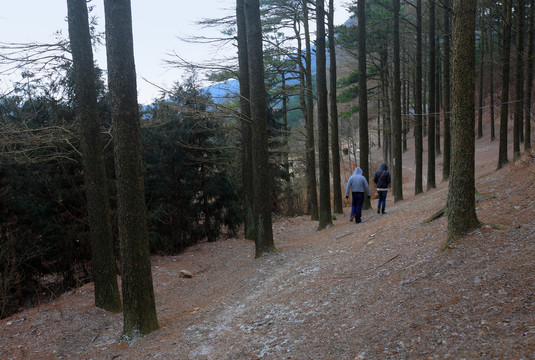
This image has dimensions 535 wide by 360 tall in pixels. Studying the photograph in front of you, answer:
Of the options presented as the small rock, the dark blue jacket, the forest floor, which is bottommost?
the small rock

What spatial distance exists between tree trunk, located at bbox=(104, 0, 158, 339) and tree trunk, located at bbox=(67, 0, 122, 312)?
6.00 feet

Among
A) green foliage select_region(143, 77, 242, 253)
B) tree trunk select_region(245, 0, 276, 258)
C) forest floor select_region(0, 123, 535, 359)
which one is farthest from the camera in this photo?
green foliage select_region(143, 77, 242, 253)

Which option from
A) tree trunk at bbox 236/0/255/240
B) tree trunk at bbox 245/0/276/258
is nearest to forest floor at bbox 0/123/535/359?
tree trunk at bbox 245/0/276/258

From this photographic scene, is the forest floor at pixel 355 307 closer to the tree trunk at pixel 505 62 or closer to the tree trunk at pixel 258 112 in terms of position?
the tree trunk at pixel 258 112

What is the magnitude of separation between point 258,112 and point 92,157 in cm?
428

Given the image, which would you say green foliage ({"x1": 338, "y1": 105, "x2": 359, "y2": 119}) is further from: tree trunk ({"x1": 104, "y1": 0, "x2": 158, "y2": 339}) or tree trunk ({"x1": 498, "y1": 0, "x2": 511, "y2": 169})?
tree trunk ({"x1": 104, "y1": 0, "x2": 158, "y2": 339})

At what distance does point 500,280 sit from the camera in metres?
4.25

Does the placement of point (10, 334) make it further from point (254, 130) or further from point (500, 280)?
point (500, 280)

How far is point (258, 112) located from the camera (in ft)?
32.6

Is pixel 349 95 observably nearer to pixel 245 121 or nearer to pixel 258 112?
pixel 245 121

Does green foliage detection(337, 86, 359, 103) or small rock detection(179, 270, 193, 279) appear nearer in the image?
small rock detection(179, 270, 193, 279)

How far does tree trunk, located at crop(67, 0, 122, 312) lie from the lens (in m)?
7.63

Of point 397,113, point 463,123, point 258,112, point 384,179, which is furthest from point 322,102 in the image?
point 463,123

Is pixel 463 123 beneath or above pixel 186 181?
above
